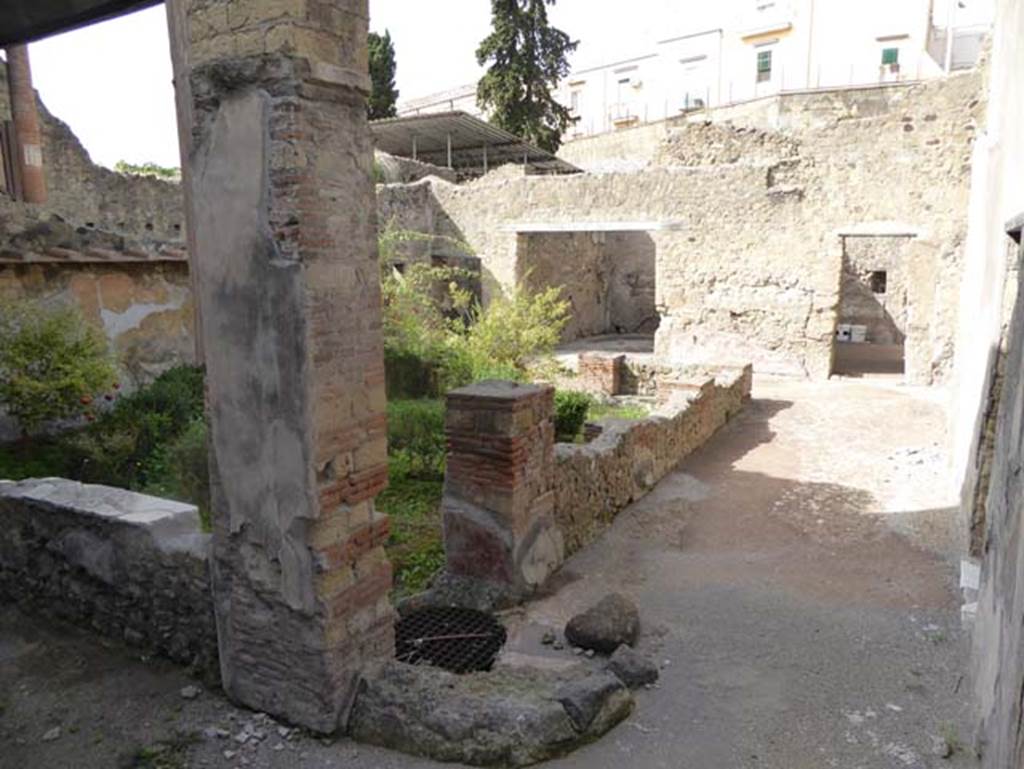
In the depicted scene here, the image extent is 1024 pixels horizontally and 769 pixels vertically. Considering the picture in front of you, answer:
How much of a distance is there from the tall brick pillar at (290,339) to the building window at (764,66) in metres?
32.0

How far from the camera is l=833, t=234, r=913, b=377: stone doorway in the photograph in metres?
16.1

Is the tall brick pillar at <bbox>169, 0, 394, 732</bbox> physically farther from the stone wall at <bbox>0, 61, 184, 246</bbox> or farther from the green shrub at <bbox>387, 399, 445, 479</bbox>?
the stone wall at <bbox>0, 61, 184, 246</bbox>

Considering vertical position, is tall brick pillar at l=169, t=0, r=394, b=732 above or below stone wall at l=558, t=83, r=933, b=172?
below

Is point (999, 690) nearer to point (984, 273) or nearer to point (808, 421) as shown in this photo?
point (984, 273)

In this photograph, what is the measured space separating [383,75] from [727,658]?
25905 millimetres

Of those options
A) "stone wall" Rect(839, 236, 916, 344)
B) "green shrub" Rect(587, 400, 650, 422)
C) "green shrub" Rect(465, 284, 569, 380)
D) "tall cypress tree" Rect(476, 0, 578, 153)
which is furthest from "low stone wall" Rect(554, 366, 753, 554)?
"tall cypress tree" Rect(476, 0, 578, 153)

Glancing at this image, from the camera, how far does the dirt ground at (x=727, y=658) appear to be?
9.81 feet

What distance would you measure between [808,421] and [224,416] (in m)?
7.96

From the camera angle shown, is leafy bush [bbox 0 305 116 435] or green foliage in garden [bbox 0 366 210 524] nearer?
green foliage in garden [bbox 0 366 210 524]

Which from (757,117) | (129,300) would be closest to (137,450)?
(129,300)

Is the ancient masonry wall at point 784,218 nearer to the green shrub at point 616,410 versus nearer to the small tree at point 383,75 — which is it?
the green shrub at point 616,410

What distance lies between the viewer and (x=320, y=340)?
281 centimetres

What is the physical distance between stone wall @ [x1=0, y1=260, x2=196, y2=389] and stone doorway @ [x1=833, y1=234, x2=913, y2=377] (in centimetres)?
1298

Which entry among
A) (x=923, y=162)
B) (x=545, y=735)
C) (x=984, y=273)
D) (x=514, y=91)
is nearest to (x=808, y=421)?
(x=984, y=273)
